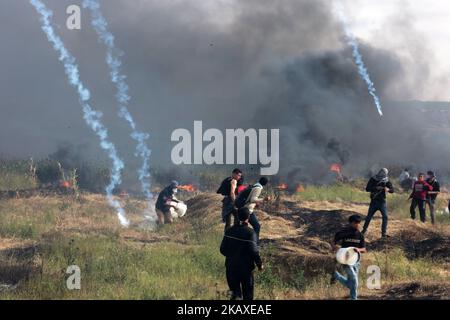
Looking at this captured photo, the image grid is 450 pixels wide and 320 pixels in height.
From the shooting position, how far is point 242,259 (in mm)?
9047

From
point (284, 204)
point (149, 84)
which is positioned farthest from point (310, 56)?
point (284, 204)

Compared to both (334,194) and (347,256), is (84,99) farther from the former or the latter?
(347,256)

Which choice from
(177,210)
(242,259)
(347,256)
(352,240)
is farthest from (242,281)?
(177,210)

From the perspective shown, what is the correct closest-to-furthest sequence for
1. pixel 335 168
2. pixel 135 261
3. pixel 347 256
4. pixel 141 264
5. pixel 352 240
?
pixel 347 256, pixel 352 240, pixel 141 264, pixel 135 261, pixel 335 168

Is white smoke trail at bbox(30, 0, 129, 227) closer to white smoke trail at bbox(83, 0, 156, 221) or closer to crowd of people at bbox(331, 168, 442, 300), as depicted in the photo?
white smoke trail at bbox(83, 0, 156, 221)

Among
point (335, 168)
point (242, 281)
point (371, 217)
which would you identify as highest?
point (335, 168)

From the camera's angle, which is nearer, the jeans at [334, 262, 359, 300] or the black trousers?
the black trousers

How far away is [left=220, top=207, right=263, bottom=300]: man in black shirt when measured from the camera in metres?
9.04

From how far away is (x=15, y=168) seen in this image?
29688 millimetres

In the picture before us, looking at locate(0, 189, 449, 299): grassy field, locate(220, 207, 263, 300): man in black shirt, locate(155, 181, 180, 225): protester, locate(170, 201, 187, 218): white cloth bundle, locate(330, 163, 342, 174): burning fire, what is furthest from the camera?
locate(330, 163, 342, 174): burning fire

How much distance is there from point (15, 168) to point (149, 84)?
61.4 feet

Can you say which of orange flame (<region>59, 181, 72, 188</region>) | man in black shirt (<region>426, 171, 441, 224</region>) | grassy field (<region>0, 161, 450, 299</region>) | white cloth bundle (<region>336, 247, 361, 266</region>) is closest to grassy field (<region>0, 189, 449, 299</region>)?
grassy field (<region>0, 161, 450, 299</region>)
